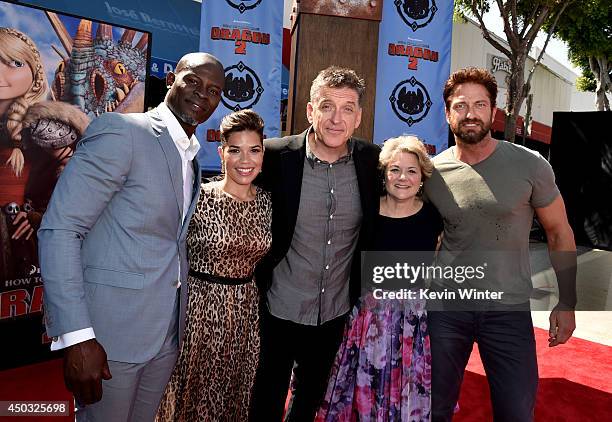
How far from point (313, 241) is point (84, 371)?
3.95ft

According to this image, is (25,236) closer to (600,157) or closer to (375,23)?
(375,23)

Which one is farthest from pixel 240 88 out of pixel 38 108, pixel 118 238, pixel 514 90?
pixel 514 90

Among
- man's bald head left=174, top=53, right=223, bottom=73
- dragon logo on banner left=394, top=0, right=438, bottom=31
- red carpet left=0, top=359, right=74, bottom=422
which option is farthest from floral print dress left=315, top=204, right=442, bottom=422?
dragon logo on banner left=394, top=0, right=438, bottom=31

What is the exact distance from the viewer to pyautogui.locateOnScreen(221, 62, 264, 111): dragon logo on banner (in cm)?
432

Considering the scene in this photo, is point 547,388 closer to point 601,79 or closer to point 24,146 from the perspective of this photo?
point 24,146

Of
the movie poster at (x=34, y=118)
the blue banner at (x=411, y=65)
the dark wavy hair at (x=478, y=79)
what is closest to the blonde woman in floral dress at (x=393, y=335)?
the dark wavy hair at (x=478, y=79)

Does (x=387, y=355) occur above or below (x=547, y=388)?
above

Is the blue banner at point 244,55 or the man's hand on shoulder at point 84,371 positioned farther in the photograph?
the blue banner at point 244,55

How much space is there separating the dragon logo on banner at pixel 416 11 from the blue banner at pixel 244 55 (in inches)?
42.9

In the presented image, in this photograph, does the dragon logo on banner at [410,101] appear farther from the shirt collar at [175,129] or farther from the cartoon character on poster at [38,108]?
the shirt collar at [175,129]

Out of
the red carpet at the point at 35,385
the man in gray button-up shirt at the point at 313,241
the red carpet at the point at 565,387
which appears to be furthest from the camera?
the red carpet at the point at 565,387

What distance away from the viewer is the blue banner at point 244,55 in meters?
4.25

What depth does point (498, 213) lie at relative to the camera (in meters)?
2.35

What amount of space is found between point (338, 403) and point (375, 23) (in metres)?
2.67
